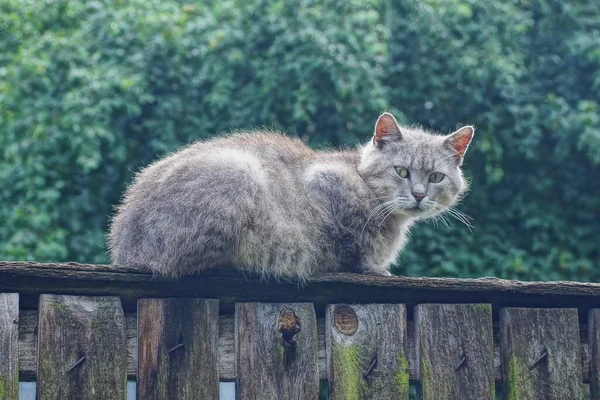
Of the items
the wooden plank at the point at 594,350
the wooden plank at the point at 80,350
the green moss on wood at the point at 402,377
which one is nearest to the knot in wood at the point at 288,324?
the green moss on wood at the point at 402,377

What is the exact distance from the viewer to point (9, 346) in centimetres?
281

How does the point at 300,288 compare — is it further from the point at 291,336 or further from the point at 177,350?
the point at 177,350

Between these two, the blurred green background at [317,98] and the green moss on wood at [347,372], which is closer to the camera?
the green moss on wood at [347,372]

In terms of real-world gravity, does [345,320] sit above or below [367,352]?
above

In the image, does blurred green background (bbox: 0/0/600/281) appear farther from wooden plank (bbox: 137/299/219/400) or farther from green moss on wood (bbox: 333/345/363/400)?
green moss on wood (bbox: 333/345/363/400)

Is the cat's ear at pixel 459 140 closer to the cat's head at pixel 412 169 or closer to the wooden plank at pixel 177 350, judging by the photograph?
the cat's head at pixel 412 169

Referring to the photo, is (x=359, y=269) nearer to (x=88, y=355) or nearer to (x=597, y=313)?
(x=597, y=313)

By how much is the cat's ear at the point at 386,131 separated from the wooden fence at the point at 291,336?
142 centimetres

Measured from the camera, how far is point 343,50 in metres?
7.02

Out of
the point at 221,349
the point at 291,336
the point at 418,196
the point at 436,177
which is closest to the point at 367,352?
the point at 291,336

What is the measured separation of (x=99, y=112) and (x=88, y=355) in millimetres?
4209

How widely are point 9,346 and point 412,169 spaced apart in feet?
7.93

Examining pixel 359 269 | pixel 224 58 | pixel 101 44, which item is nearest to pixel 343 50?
pixel 224 58

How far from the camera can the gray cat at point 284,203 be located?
355cm
